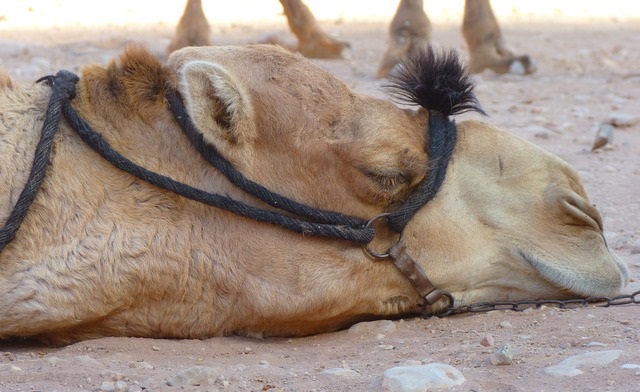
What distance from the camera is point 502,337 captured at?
354 centimetres

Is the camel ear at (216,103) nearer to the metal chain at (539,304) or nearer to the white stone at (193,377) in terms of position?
the white stone at (193,377)

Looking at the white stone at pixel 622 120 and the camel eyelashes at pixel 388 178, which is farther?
the white stone at pixel 622 120

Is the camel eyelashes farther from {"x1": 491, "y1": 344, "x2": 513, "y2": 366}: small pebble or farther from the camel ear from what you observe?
{"x1": 491, "y1": 344, "x2": 513, "y2": 366}: small pebble

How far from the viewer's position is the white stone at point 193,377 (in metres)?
3.07

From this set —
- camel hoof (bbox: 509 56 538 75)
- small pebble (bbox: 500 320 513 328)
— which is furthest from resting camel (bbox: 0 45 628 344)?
camel hoof (bbox: 509 56 538 75)

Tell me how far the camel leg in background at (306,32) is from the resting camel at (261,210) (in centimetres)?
577

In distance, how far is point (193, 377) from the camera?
3.08 m

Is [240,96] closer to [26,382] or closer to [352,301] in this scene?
[352,301]

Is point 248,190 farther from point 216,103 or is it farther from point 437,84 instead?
point 437,84

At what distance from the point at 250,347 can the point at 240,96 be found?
31.5 inches

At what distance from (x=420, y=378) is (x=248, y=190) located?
906 millimetres

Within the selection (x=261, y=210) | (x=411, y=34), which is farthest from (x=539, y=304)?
(x=411, y=34)

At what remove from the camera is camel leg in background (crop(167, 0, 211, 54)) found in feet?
29.5

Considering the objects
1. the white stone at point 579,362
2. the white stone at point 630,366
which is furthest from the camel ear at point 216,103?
the white stone at point 630,366
